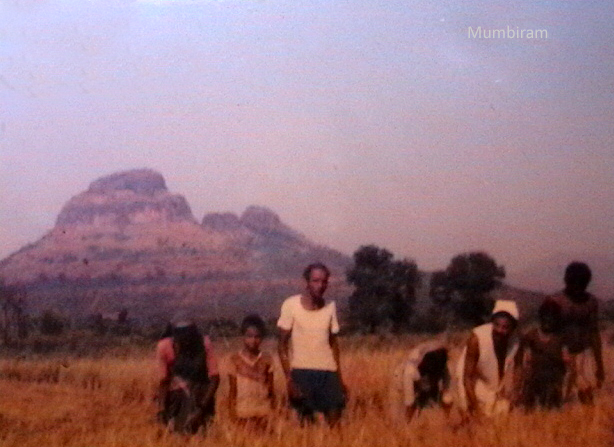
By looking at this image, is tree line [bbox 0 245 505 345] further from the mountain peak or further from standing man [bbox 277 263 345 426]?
the mountain peak

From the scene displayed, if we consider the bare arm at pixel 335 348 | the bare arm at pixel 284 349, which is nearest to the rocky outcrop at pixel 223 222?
the bare arm at pixel 284 349

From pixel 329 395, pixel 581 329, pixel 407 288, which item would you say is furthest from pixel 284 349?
pixel 581 329

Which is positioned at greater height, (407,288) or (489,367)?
(407,288)

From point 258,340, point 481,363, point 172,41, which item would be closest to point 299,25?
point 172,41

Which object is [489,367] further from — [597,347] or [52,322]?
[52,322]

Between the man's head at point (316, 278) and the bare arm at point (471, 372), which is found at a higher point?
the man's head at point (316, 278)

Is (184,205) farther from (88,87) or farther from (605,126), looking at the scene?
(605,126)

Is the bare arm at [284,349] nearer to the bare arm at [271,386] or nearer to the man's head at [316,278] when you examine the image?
the bare arm at [271,386]
